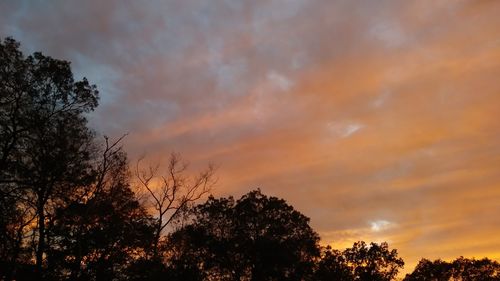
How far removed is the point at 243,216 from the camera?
5150cm

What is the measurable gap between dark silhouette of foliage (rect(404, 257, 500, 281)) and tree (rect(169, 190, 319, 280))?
1210 inches

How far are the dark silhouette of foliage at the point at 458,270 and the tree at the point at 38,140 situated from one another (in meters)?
60.9

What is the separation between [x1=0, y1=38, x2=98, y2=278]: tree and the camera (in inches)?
972

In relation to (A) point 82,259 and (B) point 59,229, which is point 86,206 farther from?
(A) point 82,259

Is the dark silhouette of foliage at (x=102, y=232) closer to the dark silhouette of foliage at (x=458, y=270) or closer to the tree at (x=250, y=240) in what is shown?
the tree at (x=250, y=240)

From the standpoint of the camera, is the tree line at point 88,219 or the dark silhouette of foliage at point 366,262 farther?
the dark silhouette of foliage at point 366,262

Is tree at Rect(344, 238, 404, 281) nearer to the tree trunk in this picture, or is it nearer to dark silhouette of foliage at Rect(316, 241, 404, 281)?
dark silhouette of foliage at Rect(316, 241, 404, 281)

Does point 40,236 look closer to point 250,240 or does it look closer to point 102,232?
point 102,232

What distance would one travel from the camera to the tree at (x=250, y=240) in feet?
163

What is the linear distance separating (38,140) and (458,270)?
6671cm

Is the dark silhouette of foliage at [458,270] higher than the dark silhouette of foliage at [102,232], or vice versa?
the dark silhouette of foliage at [458,270]

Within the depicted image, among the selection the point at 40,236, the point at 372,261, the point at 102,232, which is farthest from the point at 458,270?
the point at 40,236

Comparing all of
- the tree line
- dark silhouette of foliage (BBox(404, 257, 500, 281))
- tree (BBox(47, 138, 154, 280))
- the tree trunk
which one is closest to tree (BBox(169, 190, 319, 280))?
the tree line

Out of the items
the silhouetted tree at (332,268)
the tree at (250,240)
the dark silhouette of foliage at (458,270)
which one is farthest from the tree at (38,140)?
the dark silhouette of foliage at (458,270)
